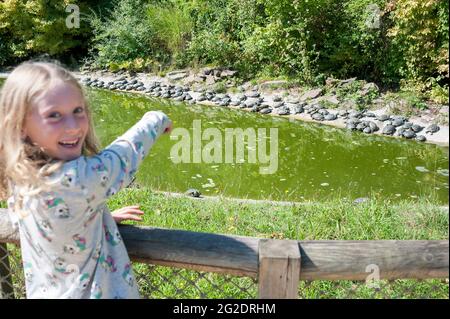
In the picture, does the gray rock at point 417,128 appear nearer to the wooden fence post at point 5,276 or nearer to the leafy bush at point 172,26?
the leafy bush at point 172,26

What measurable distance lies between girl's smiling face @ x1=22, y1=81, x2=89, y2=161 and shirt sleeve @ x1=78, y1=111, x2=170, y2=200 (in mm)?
79

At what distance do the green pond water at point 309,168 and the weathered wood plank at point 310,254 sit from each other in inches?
103

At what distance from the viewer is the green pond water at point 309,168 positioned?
543cm

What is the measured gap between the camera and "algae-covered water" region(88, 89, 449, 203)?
5.45 m

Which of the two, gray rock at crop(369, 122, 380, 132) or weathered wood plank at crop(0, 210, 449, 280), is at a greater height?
weathered wood plank at crop(0, 210, 449, 280)

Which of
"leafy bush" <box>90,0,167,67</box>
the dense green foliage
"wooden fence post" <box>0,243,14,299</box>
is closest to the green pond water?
the dense green foliage

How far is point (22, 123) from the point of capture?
1338 millimetres

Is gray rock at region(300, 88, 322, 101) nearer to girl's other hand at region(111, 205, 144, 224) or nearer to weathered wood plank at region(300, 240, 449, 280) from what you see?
girl's other hand at region(111, 205, 144, 224)

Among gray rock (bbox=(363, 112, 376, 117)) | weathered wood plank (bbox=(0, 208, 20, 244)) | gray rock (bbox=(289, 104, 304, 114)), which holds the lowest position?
gray rock (bbox=(289, 104, 304, 114))

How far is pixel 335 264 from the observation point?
1399 millimetres

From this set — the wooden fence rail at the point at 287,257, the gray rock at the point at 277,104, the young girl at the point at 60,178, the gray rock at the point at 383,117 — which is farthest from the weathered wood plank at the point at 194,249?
the gray rock at the point at 277,104

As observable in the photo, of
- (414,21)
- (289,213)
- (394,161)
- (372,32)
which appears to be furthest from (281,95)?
(289,213)

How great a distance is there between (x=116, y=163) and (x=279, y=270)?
20.9 inches

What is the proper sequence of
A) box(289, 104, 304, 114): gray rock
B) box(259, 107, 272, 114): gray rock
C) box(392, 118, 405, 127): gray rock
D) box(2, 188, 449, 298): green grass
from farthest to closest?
1. box(259, 107, 272, 114): gray rock
2. box(289, 104, 304, 114): gray rock
3. box(392, 118, 405, 127): gray rock
4. box(2, 188, 449, 298): green grass
